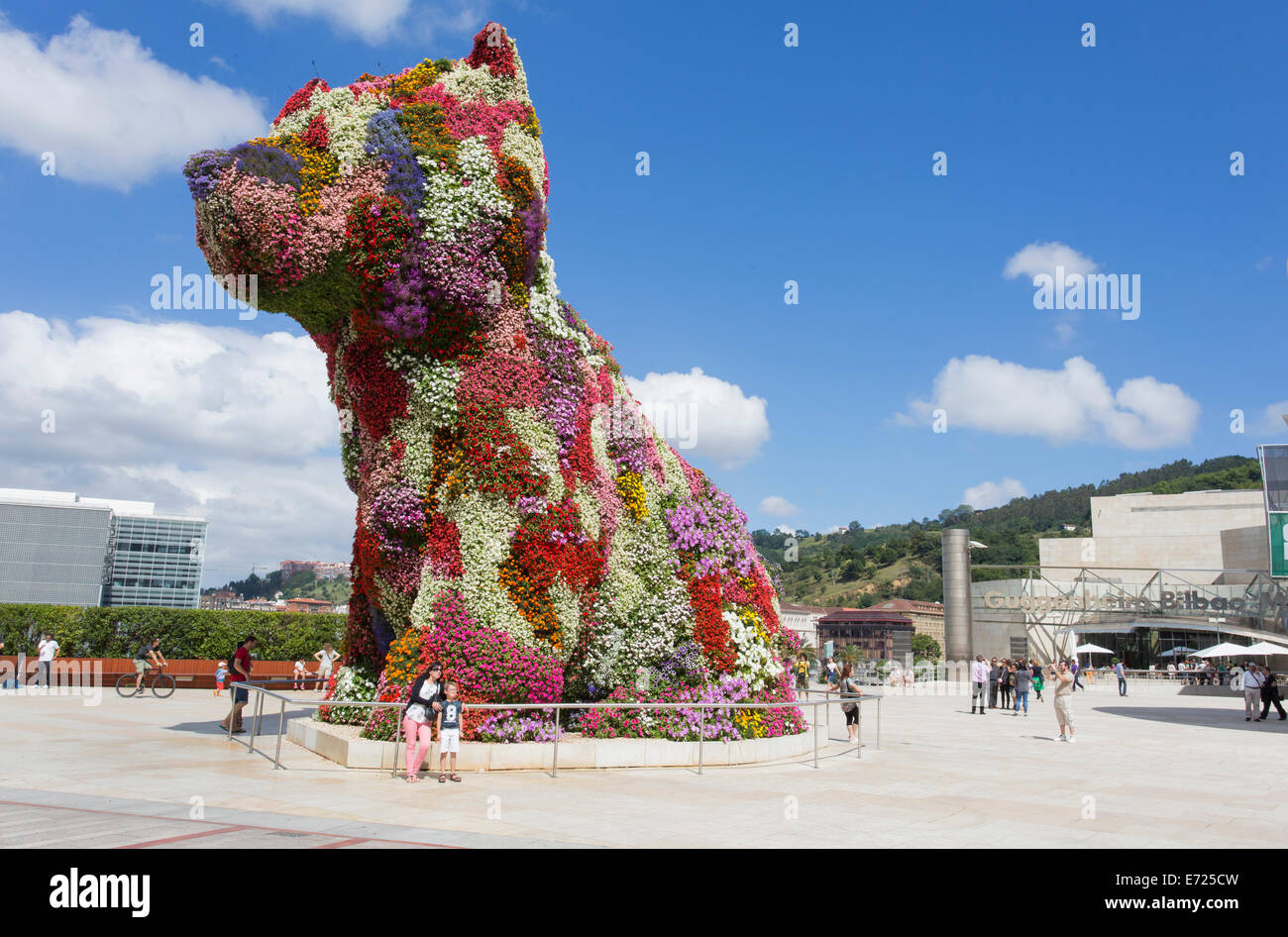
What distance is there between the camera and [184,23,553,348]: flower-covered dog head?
11023 mm

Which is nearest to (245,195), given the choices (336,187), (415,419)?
(336,187)

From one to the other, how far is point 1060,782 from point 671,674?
5.44m

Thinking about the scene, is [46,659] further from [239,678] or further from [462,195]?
[462,195]

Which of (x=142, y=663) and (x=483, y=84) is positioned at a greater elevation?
(x=483, y=84)

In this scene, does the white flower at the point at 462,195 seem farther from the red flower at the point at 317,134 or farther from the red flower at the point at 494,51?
the red flower at the point at 494,51

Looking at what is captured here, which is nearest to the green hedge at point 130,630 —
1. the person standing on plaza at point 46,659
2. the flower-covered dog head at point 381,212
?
the person standing on plaza at point 46,659

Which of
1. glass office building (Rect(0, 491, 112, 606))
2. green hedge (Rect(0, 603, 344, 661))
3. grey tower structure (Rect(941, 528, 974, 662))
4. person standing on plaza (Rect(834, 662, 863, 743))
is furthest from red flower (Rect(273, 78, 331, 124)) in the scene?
glass office building (Rect(0, 491, 112, 606))

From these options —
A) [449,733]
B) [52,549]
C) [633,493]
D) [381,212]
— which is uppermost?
[381,212]

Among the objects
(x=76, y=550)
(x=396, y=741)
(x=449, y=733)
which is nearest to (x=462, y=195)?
(x=449, y=733)

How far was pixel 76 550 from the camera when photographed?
5108 inches

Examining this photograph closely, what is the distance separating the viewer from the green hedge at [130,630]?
96.4ft

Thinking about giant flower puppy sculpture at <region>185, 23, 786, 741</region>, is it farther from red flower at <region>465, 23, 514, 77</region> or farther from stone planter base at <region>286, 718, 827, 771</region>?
stone planter base at <region>286, 718, 827, 771</region>

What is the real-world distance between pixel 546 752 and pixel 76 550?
14516 cm

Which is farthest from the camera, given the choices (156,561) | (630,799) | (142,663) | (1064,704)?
(156,561)
